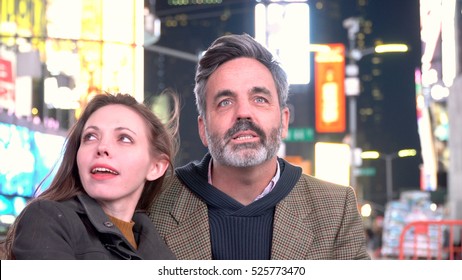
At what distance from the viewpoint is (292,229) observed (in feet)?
12.2

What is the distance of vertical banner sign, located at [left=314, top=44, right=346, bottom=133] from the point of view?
104 feet

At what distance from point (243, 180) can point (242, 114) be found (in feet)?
1.28

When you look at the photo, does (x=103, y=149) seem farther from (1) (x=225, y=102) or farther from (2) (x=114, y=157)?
(1) (x=225, y=102)

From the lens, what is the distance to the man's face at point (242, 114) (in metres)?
3.64

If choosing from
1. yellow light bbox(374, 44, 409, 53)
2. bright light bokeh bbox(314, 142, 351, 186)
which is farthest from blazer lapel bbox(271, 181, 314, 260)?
bright light bokeh bbox(314, 142, 351, 186)

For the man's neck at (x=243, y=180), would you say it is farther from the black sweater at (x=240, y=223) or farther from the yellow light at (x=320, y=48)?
the yellow light at (x=320, y=48)

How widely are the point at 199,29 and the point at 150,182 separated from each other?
36806mm

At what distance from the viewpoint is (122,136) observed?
123 inches

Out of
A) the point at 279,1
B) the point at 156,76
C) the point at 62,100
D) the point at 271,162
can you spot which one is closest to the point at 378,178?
the point at 156,76

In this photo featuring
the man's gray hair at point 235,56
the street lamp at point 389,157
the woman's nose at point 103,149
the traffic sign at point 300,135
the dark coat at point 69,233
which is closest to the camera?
the dark coat at point 69,233

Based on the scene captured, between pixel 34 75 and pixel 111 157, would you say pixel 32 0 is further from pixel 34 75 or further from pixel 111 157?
pixel 111 157

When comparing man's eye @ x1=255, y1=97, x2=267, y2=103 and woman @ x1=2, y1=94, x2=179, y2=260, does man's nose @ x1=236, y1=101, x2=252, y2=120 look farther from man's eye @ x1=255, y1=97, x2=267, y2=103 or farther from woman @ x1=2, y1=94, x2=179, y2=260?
woman @ x1=2, y1=94, x2=179, y2=260

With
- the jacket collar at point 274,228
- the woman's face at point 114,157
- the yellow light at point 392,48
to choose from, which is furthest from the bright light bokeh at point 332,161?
the woman's face at point 114,157
